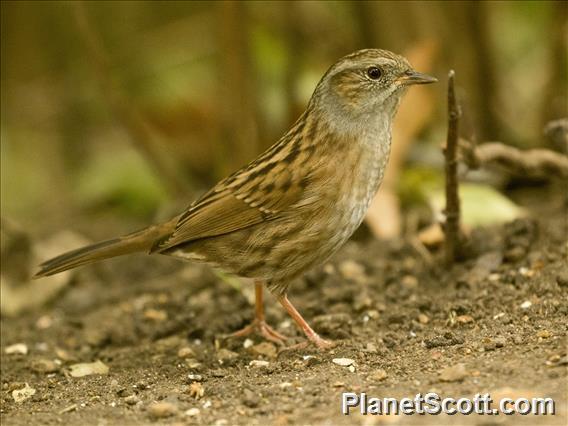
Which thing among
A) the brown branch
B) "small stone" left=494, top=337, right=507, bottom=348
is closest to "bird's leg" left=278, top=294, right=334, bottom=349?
"small stone" left=494, top=337, right=507, bottom=348

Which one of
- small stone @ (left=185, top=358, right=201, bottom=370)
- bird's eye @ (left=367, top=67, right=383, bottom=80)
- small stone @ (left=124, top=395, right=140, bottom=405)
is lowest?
small stone @ (left=124, top=395, right=140, bottom=405)

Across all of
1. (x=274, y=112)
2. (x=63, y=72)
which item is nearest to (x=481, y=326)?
(x=274, y=112)

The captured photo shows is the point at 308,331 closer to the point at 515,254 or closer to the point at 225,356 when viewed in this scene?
the point at 225,356

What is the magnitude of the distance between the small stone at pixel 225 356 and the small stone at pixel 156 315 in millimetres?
809

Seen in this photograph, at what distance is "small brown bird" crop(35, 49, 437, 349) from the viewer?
15.5ft

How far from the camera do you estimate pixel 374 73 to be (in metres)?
4.91

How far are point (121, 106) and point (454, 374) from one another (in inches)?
154

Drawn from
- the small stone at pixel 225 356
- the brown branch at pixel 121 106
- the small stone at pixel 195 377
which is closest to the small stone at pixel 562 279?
the small stone at pixel 225 356

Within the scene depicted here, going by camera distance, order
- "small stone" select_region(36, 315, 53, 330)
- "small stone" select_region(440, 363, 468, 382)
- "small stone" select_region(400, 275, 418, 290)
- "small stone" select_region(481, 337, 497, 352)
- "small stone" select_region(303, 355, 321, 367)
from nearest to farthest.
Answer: "small stone" select_region(440, 363, 468, 382)
"small stone" select_region(481, 337, 497, 352)
"small stone" select_region(303, 355, 321, 367)
"small stone" select_region(400, 275, 418, 290)
"small stone" select_region(36, 315, 53, 330)

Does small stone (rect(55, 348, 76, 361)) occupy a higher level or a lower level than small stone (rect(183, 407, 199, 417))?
higher

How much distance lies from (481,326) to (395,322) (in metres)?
0.51

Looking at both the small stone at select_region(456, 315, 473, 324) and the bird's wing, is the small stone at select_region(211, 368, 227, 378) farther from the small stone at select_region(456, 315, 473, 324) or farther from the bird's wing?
the small stone at select_region(456, 315, 473, 324)

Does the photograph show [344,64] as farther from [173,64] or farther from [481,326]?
[173,64]

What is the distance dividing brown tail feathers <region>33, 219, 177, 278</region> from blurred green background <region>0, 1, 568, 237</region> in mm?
1617
